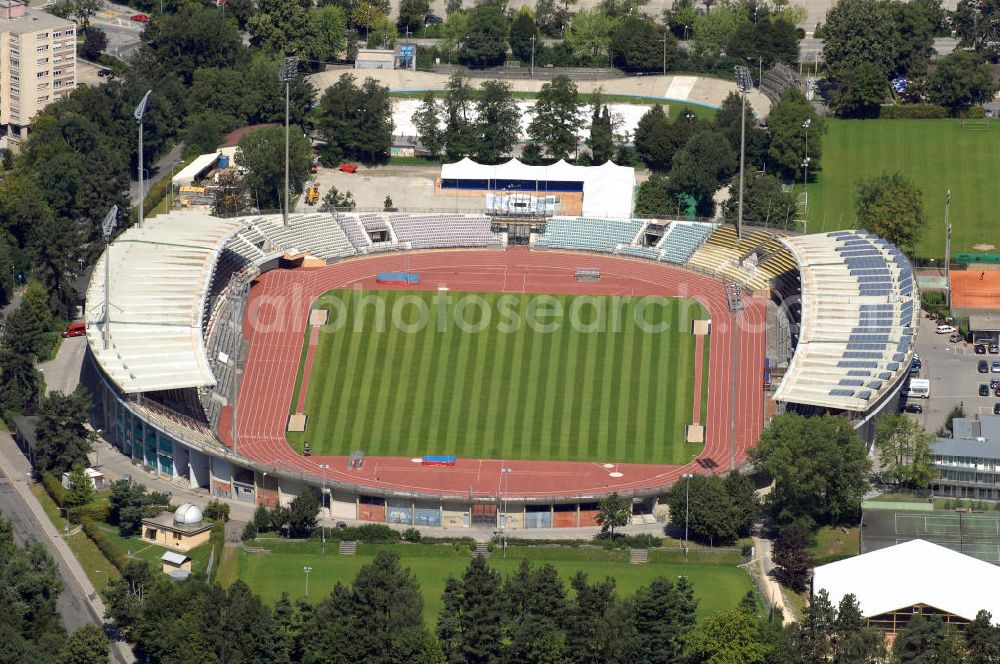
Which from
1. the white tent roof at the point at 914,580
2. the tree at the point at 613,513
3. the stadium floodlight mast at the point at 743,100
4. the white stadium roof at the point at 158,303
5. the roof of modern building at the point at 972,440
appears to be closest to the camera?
the white tent roof at the point at 914,580

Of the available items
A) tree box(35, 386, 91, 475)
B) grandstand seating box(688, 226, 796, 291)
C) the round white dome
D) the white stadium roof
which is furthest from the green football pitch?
tree box(35, 386, 91, 475)

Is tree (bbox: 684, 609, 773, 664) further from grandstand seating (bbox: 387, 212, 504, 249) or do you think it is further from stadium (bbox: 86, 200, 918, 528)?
grandstand seating (bbox: 387, 212, 504, 249)

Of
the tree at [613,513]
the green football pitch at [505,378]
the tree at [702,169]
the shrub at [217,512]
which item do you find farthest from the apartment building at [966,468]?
the shrub at [217,512]

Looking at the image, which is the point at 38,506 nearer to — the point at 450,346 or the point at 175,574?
the point at 175,574

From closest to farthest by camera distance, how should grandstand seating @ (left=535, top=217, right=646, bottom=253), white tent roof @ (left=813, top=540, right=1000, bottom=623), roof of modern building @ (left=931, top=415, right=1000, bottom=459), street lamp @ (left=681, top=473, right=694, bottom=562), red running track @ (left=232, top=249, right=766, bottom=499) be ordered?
white tent roof @ (left=813, top=540, right=1000, bottom=623), street lamp @ (left=681, top=473, right=694, bottom=562), roof of modern building @ (left=931, top=415, right=1000, bottom=459), red running track @ (left=232, top=249, right=766, bottom=499), grandstand seating @ (left=535, top=217, right=646, bottom=253)

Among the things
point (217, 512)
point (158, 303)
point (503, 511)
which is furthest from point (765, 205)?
point (217, 512)

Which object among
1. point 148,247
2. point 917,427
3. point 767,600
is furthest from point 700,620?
point 148,247

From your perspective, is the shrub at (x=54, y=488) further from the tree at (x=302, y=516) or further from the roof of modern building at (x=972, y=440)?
the roof of modern building at (x=972, y=440)

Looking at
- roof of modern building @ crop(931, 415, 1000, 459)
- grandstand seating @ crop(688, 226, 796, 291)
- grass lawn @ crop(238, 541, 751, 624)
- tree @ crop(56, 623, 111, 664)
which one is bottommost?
tree @ crop(56, 623, 111, 664)
